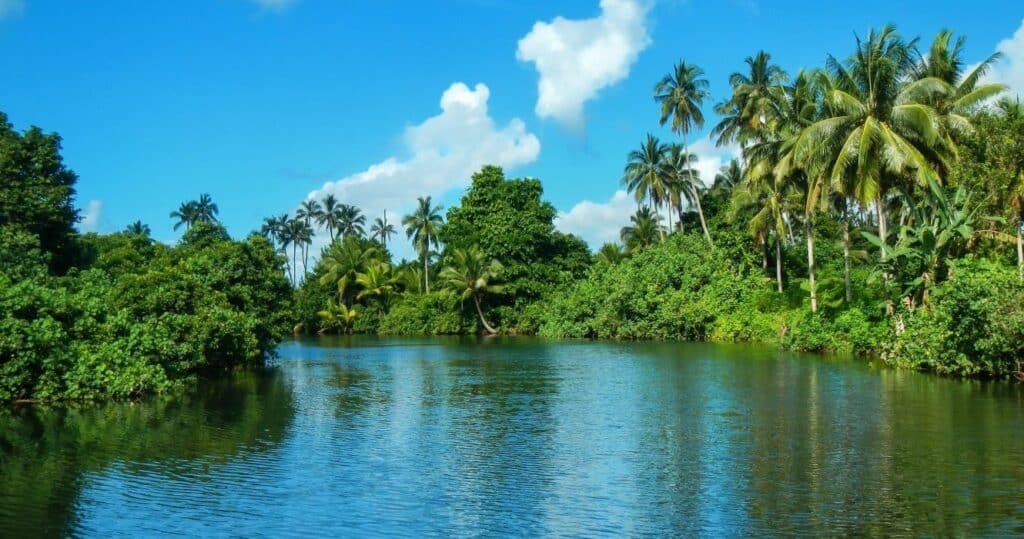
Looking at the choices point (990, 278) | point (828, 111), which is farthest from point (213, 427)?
point (828, 111)

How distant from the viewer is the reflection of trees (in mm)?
11422

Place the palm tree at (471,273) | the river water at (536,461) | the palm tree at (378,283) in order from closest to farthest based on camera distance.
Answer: the river water at (536,461) < the palm tree at (471,273) < the palm tree at (378,283)

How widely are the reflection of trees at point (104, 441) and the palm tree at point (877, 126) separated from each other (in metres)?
21.4

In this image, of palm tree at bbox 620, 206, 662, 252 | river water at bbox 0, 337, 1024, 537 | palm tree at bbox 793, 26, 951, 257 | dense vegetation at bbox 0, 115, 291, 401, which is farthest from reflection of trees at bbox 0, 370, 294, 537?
palm tree at bbox 620, 206, 662, 252

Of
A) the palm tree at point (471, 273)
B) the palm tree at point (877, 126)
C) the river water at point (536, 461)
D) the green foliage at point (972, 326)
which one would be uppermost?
the palm tree at point (877, 126)

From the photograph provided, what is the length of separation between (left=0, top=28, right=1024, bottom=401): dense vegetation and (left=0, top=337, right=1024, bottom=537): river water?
6.63 feet

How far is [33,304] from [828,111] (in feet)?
97.8

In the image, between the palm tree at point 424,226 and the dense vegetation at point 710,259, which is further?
the palm tree at point 424,226

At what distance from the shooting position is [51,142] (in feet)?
114

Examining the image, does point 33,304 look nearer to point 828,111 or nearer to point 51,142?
point 51,142

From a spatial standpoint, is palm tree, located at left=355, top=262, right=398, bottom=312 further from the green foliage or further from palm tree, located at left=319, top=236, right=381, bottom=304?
the green foliage

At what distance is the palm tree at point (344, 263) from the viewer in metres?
80.4

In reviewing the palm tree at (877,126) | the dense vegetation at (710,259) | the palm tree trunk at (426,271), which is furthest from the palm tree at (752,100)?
the palm tree trunk at (426,271)

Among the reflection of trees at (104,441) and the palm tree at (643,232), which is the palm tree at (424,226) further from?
the reflection of trees at (104,441)
